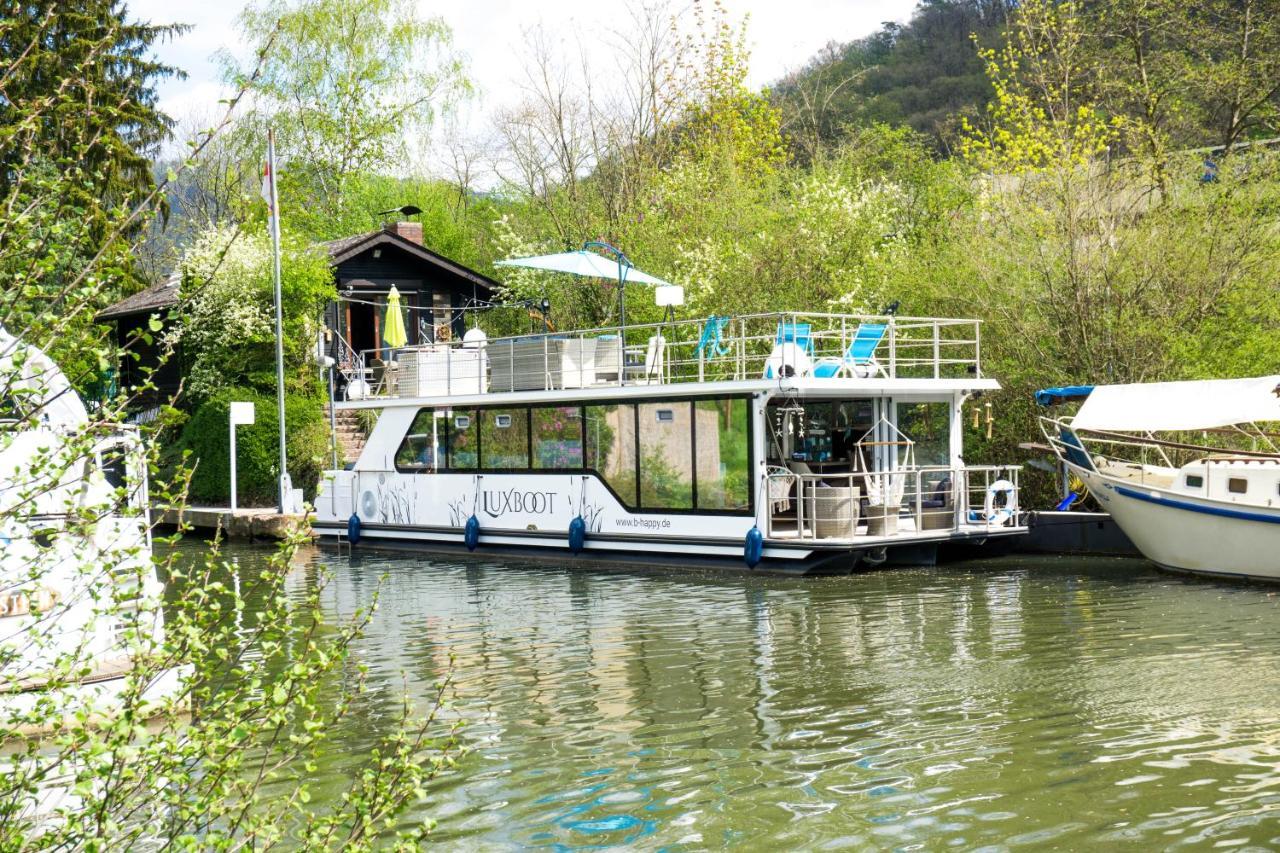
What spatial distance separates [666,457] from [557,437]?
228cm

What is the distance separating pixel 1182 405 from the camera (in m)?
19.0

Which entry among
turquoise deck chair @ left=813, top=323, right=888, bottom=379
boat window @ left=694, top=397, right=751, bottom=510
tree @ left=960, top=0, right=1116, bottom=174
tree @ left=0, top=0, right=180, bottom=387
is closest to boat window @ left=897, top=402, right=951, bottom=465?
turquoise deck chair @ left=813, top=323, right=888, bottom=379

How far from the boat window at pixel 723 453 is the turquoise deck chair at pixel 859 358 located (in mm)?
1383

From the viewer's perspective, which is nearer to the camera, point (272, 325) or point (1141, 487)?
point (1141, 487)

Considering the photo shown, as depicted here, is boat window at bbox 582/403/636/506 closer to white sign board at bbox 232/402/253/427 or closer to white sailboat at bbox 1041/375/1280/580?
white sailboat at bbox 1041/375/1280/580

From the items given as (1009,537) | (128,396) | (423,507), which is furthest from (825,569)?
(128,396)

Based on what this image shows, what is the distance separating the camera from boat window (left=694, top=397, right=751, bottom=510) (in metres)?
19.7

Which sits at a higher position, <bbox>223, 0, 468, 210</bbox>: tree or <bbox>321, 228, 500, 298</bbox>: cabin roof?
<bbox>223, 0, 468, 210</bbox>: tree

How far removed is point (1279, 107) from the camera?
1208 inches

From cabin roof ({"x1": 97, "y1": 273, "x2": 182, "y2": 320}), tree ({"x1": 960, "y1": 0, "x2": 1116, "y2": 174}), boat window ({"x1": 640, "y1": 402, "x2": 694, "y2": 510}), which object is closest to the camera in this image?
boat window ({"x1": 640, "y1": 402, "x2": 694, "y2": 510})

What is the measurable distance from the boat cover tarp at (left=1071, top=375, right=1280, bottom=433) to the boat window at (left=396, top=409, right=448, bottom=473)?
10.3 metres

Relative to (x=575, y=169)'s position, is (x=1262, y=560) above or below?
below

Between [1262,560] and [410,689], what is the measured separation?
10.9m

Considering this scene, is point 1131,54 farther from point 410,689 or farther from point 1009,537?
point 410,689
